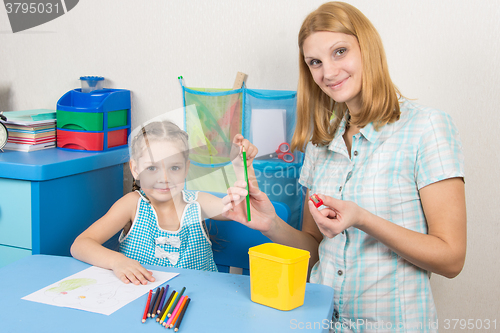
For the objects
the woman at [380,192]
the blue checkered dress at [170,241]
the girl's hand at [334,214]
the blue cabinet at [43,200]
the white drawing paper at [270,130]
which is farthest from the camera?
the white drawing paper at [270,130]

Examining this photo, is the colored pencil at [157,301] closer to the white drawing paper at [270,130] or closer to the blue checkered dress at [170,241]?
the blue checkered dress at [170,241]

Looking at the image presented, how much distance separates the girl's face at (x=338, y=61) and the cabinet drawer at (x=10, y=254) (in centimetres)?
108

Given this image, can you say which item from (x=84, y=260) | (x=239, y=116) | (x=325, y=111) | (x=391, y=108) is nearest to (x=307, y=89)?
(x=325, y=111)

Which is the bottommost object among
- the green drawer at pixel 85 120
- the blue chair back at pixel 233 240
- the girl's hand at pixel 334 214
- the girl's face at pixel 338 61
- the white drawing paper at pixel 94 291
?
the blue chair back at pixel 233 240

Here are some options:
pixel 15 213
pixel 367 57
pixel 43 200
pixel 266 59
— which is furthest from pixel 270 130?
pixel 15 213

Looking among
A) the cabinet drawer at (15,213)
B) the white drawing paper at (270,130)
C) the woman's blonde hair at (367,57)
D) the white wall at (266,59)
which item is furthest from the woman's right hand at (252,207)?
the cabinet drawer at (15,213)

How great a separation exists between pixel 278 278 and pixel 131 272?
35cm

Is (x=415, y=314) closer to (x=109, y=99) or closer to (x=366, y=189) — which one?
(x=366, y=189)

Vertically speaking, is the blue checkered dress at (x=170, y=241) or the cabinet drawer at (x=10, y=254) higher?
the blue checkered dress at (x=170, y=241)

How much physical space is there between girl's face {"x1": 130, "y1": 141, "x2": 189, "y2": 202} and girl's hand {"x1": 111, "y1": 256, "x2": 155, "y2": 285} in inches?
8.7

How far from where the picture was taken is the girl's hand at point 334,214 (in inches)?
32.9

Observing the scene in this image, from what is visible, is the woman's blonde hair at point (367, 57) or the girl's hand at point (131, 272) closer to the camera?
the girl's hand at point (131, 272)

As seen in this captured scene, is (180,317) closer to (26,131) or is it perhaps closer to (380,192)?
(380,192)

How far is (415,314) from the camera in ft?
3.28
